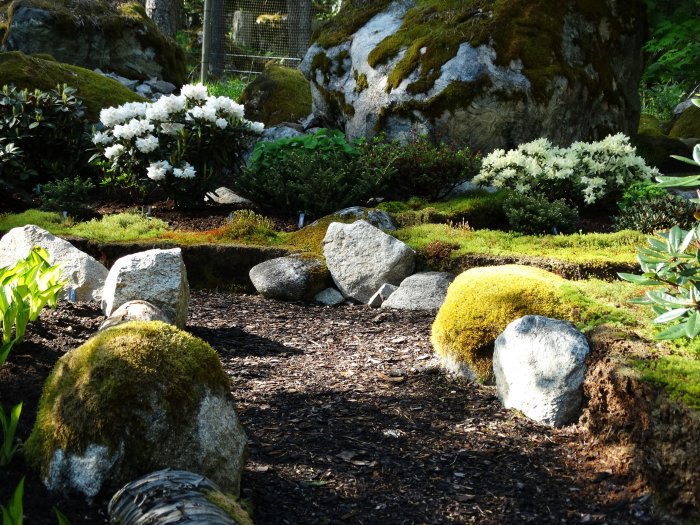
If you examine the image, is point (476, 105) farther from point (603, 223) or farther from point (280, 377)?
point (280, 377)

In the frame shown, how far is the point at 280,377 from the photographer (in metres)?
4.95

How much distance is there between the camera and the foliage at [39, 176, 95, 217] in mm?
8789

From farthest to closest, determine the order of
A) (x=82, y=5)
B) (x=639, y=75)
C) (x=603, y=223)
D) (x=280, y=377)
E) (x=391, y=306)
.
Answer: (x=82, y=5), (x=639, y=75), (x=603, y=223), (x=391, y=306), (x=280, y=377)

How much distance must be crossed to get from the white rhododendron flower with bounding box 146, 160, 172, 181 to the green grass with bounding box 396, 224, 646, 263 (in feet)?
8.80

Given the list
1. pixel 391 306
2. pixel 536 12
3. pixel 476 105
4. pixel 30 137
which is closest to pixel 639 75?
pixel 536 12

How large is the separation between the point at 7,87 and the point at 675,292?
8899 millimetres

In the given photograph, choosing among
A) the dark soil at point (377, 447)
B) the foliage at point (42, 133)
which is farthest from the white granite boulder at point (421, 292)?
the foliage at point (42, 133)

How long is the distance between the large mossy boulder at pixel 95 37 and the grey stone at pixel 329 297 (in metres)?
10.9

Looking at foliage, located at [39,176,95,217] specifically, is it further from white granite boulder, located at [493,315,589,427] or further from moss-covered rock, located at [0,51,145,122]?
white granite boulder, located at [493,315,589,427]

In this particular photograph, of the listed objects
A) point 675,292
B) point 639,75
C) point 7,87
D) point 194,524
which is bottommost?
point 194,524

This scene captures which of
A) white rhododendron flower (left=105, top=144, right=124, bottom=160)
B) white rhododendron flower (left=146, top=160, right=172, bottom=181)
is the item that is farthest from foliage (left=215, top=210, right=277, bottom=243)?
white rhododendron flower (left=105, top=144, right=124, bottom=160)

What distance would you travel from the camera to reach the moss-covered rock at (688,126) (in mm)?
16281

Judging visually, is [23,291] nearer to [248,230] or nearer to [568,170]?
[248,230]

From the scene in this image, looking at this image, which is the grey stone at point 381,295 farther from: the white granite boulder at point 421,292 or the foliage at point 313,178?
the foliage at point 313,178
